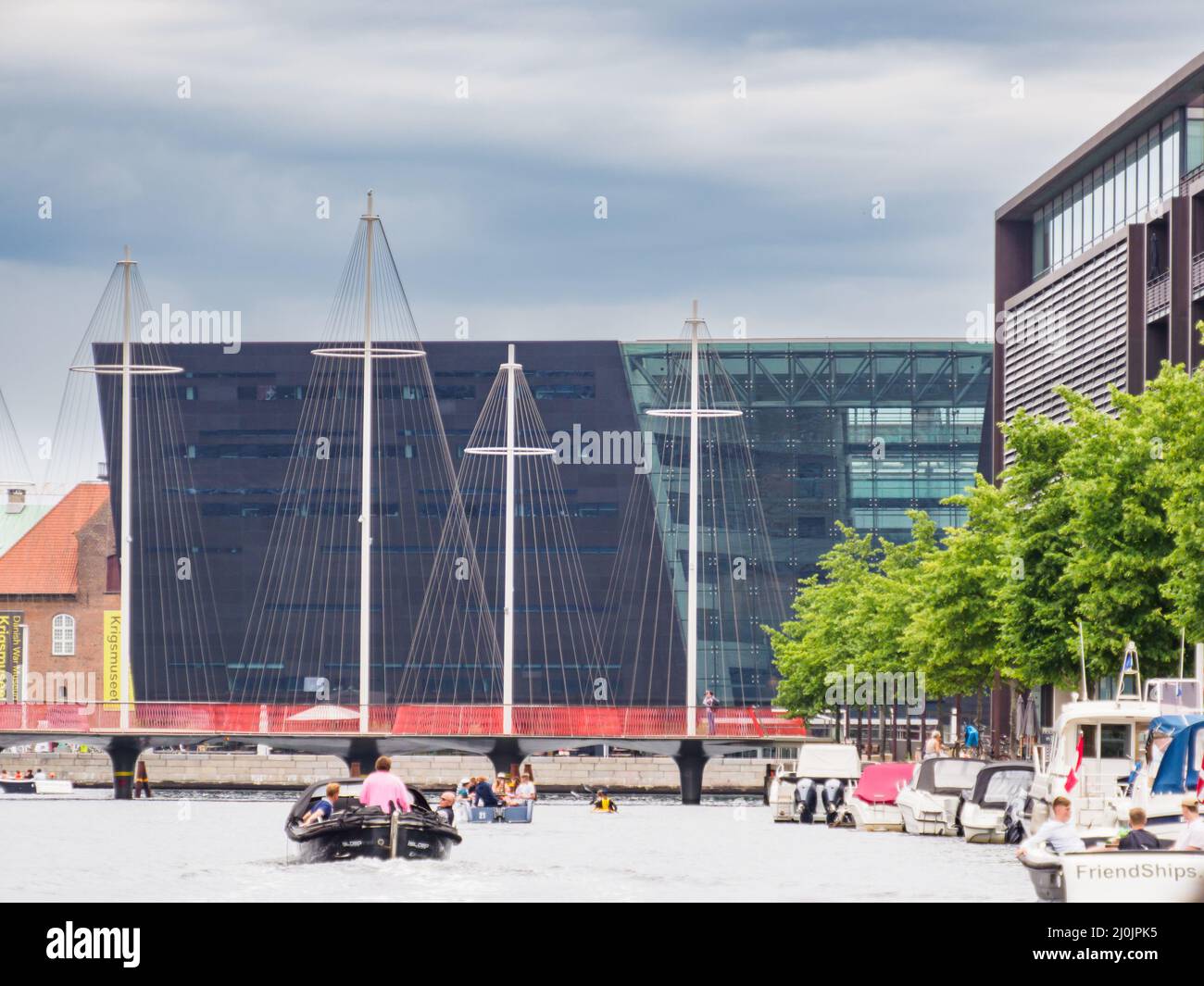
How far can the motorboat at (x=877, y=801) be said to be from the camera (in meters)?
60.9

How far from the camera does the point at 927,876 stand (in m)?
41.1

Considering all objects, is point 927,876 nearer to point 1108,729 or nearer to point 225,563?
point 1108,729

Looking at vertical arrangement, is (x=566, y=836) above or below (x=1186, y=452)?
below

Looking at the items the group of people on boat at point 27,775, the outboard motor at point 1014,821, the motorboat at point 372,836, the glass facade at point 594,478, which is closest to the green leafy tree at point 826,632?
the outboard motor at point 1014,821

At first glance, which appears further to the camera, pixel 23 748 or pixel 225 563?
pixel 225 563

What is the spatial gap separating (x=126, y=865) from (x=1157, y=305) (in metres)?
42.7

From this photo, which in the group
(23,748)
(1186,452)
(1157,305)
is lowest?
(23,748)

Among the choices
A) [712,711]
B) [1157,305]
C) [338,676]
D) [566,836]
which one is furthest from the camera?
[338,676]

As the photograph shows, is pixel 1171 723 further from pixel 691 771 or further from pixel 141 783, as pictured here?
pixel 141 783

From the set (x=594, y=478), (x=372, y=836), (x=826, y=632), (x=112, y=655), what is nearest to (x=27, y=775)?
(x=112, y=655)

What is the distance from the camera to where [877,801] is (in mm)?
66625

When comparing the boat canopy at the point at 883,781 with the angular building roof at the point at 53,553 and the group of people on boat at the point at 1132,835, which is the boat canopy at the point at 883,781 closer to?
the group of people on boat at the point at 1132,835
